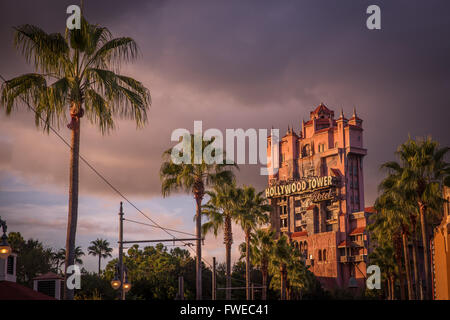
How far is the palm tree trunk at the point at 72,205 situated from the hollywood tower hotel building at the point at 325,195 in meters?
106

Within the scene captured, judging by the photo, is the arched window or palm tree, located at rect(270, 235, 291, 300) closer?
palm tree, located at rect(270, 235, 291, 300)

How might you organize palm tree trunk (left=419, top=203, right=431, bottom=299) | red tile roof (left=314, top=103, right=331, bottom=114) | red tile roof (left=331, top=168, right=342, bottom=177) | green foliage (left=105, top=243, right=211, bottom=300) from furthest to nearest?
red tile roof (left=314, top=103, right=331, bottom=114) < red tile roof (left=331, top=168, right=342, bottom=177) < green foliage (left=105, top=243, right=211, bottom=300) < palm tree trunk (left=419, top=203, right=431, bottom=299)

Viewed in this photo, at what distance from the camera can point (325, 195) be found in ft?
443

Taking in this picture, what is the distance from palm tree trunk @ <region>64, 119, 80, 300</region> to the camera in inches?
768

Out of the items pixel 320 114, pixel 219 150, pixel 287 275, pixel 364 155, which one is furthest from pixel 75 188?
pixel 320 114

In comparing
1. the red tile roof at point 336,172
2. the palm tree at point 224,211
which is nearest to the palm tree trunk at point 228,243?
the palm tree at point 224,211

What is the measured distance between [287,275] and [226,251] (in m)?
31.6

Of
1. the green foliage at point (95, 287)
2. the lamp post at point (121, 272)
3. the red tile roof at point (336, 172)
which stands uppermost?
the red tile roof at point (336, 172)

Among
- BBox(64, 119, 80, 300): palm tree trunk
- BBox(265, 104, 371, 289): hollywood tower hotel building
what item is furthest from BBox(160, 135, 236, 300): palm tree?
BBox(265, 104, 371, 289): hollywood tower hotel building

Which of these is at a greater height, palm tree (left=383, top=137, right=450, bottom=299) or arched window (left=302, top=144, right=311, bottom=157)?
arched window (left=302, top=144, right=311, bottom=157)

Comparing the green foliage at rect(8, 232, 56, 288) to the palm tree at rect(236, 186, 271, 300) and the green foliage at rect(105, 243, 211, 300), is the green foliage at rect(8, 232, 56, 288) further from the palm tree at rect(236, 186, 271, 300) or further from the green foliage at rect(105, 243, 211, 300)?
the palm tree at rect(236, 186, 271, 300)

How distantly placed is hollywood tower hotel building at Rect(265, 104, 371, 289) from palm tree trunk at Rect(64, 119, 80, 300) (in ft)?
349

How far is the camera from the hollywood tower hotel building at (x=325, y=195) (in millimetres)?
126125

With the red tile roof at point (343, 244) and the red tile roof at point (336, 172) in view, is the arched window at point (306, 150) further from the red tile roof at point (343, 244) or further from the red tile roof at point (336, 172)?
the red tile roof at point (343, 244)
